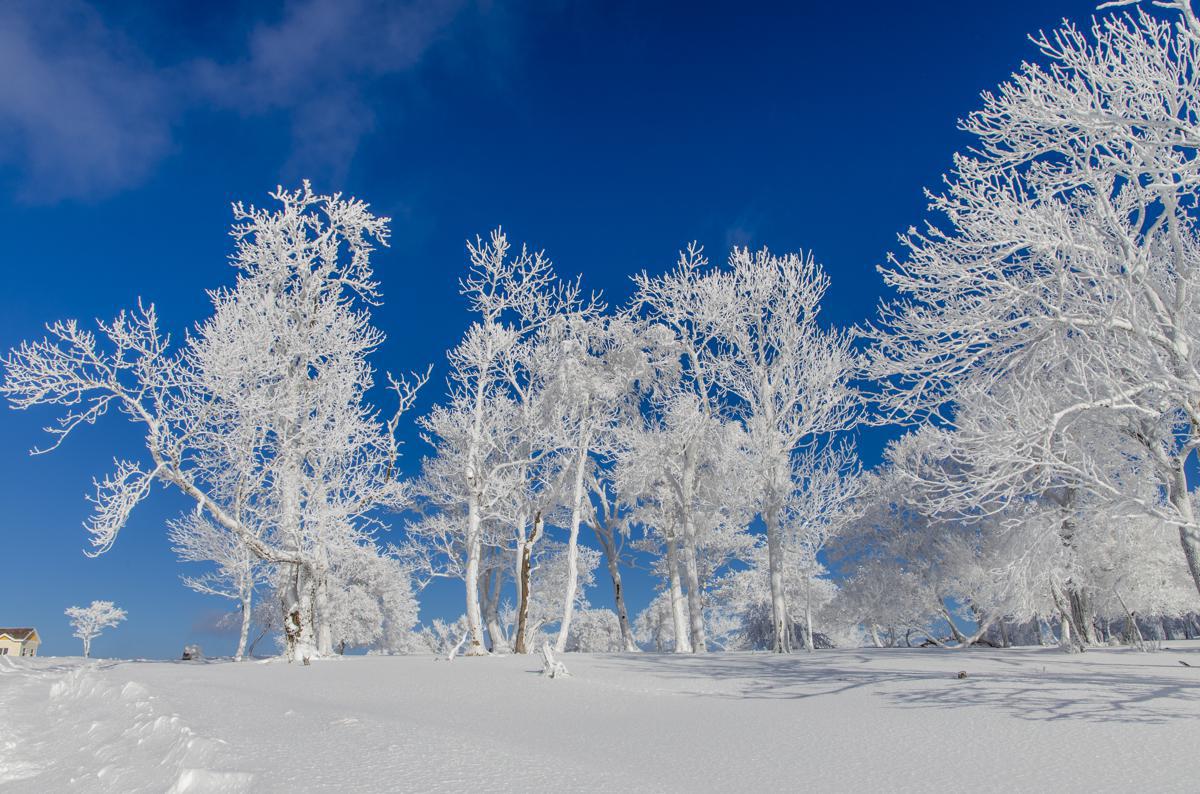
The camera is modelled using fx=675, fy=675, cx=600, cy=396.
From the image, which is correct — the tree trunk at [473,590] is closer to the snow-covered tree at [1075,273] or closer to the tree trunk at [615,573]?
the tree trunk at [615,573]

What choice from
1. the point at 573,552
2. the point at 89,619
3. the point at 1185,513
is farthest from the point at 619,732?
→ the point at 89,619

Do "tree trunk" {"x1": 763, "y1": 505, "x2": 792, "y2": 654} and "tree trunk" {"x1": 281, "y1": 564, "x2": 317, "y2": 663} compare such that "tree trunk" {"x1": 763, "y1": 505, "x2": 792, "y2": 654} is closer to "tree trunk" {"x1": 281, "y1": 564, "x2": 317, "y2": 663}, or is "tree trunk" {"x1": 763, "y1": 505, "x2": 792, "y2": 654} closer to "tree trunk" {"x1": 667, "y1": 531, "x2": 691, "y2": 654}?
"tree trunk" {"x1": 667, "y1": 531, "x2": 691, "y2": 654}

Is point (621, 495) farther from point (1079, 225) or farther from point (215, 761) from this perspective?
point (215, 761)

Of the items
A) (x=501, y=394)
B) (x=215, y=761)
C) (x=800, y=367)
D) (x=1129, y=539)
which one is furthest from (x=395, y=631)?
(x=215, y=761)

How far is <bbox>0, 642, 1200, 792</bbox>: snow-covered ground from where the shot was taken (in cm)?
387

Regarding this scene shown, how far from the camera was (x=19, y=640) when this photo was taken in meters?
61.6

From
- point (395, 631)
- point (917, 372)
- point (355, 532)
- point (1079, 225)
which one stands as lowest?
point (395, 631)

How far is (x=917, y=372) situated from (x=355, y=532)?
12130 millimetres

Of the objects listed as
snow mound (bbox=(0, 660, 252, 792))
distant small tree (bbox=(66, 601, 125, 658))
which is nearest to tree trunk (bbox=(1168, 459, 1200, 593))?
snow mound (bbox=(0, 660, 252, 792))

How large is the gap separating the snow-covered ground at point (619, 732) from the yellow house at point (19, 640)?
7007cm

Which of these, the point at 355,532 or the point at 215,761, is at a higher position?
the point at 355,532

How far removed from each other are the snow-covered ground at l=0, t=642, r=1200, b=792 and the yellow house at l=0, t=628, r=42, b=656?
70065 millimetres

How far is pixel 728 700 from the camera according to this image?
24.0ft

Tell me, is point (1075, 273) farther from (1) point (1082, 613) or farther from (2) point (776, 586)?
(1) point (1082, 613)
